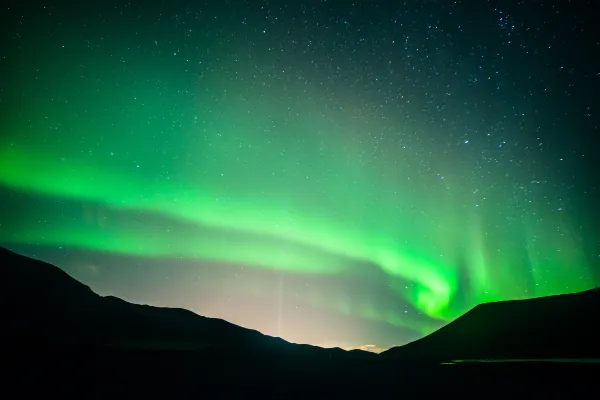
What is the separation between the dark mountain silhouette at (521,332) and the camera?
51781 mm

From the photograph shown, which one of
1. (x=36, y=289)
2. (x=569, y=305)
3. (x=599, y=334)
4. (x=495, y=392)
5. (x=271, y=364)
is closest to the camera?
(x=495, y=392)

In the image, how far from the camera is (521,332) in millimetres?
59781

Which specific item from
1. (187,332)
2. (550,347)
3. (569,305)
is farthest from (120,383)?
(569,305)

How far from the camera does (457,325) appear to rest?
7438 cm

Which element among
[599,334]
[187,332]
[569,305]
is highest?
[569,305]

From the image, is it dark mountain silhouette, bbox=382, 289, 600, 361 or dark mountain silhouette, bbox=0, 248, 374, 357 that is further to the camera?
dark mountain silhouette, bbox=382, 289, 600, 361

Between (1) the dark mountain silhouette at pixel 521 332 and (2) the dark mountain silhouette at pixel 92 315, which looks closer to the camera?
(2) the dark mountain silhouette at pixel 92 315

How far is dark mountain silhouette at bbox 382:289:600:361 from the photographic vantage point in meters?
51.8

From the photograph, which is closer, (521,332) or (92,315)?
(92,315)

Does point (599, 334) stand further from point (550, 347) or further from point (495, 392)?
point (495, 392)

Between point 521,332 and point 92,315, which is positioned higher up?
point 521,332

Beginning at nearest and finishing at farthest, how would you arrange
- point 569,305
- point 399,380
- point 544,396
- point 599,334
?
point 544,396 → point 399,380 → point 599,334 → point 569,305

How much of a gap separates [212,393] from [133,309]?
48186 mm

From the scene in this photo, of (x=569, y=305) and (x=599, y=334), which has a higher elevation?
(x=569, y=305)
